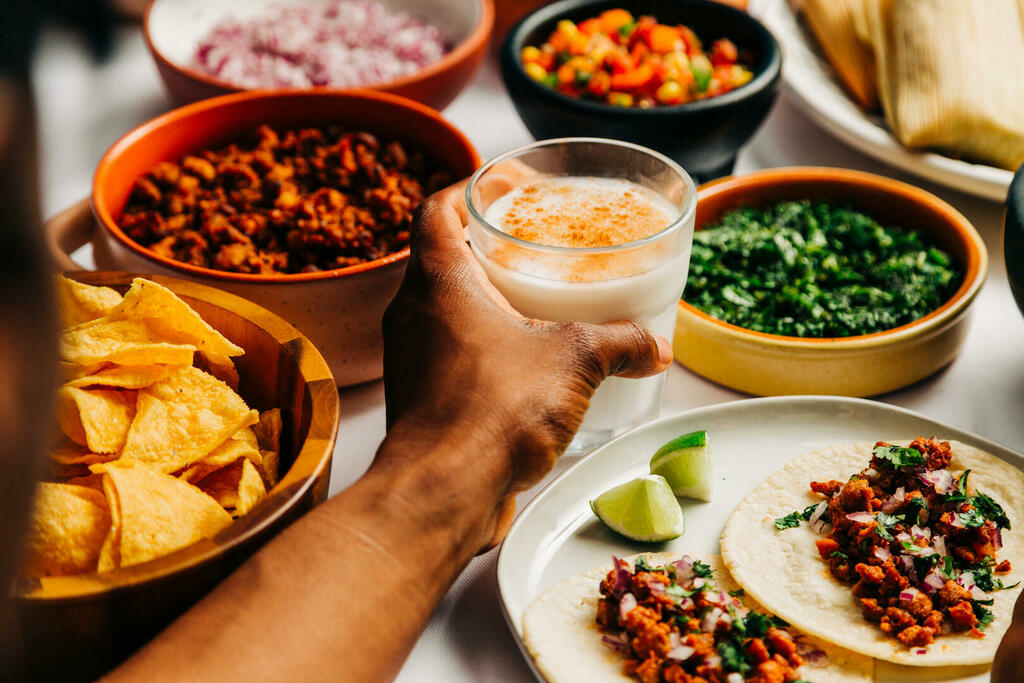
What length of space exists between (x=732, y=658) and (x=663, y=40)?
1812mm

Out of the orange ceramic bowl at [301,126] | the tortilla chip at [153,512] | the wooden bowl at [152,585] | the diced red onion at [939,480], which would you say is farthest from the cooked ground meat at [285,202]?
the diced red onion at [939,480]

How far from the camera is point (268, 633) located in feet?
3.59

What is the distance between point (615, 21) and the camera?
2691 millimetres

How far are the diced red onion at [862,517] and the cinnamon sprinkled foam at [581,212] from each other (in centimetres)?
56

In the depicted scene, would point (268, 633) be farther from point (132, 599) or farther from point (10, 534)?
point (10, 534)

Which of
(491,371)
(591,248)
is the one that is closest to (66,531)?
(491,371)

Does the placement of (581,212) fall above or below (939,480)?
above

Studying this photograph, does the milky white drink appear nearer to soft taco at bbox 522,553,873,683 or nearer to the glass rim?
the glass rim

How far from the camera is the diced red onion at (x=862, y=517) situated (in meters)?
1.46

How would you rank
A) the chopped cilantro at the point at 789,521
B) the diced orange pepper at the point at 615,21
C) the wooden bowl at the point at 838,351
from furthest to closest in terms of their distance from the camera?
the diced orange pepper at the point at 615,21 < the wooden bowl at the point at 838,351 < the chopped cilantro at the point at 789,521

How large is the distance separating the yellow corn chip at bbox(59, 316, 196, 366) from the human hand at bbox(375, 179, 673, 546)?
326 millimetres

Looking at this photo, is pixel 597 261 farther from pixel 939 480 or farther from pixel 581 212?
pixel 939 480

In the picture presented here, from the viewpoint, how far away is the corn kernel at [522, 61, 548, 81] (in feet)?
7.91

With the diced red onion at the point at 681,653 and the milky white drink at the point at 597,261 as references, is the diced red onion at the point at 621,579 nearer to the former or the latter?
the diced red onion at the point at 681,653
